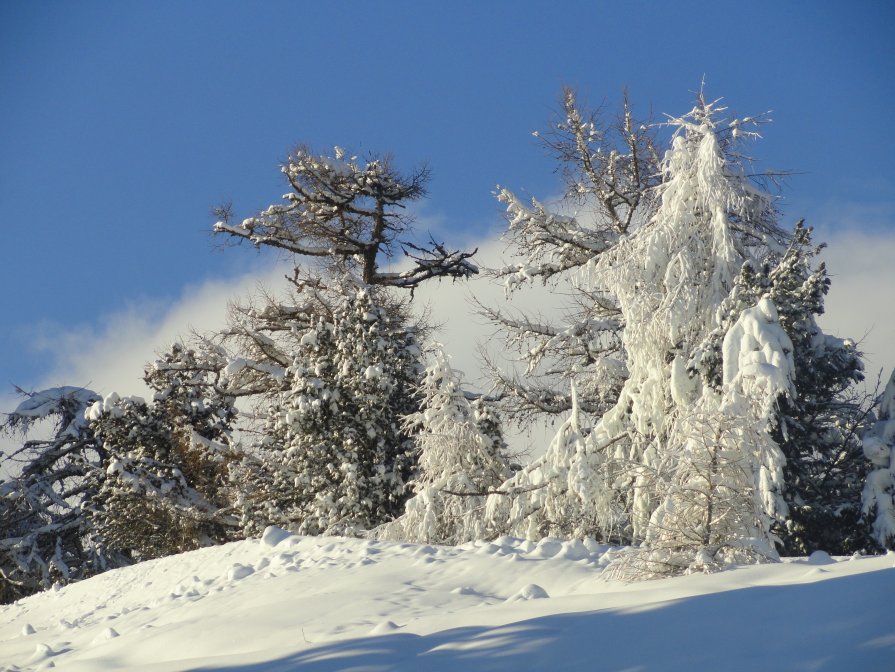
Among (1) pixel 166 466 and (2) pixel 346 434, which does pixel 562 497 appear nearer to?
(2) pixel 346 434

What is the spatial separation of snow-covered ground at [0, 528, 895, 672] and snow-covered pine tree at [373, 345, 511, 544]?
165 inches

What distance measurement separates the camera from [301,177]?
75.7ft

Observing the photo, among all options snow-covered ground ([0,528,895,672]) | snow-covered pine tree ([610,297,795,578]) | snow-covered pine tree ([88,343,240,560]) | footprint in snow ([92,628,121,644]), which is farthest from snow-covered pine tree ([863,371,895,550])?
snow-covered pine tree ([88,343,240,560])

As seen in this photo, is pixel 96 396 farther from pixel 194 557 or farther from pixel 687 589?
pixel 687 589

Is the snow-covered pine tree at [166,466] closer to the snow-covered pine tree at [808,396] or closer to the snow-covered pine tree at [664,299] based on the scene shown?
the snow-covered pine tree at [664,299]

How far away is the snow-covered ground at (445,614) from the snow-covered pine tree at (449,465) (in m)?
4.19

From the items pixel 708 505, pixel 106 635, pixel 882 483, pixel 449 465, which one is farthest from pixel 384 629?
pixel 449 465

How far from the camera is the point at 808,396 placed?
12.9 meters

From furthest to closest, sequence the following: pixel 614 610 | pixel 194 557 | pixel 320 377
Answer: pixel 320 377 < pixel 194 557 < pixel 614 610

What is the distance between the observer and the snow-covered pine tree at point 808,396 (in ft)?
40.1

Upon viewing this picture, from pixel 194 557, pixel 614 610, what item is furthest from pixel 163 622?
pixel 614 610

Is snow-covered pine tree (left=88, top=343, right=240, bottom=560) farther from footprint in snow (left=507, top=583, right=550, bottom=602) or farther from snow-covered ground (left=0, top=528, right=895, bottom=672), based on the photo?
footprint in snow (left=507, top=583, right=550, bottom=602)

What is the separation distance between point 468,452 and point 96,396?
45.2 ft

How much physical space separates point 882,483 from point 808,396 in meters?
1.60
